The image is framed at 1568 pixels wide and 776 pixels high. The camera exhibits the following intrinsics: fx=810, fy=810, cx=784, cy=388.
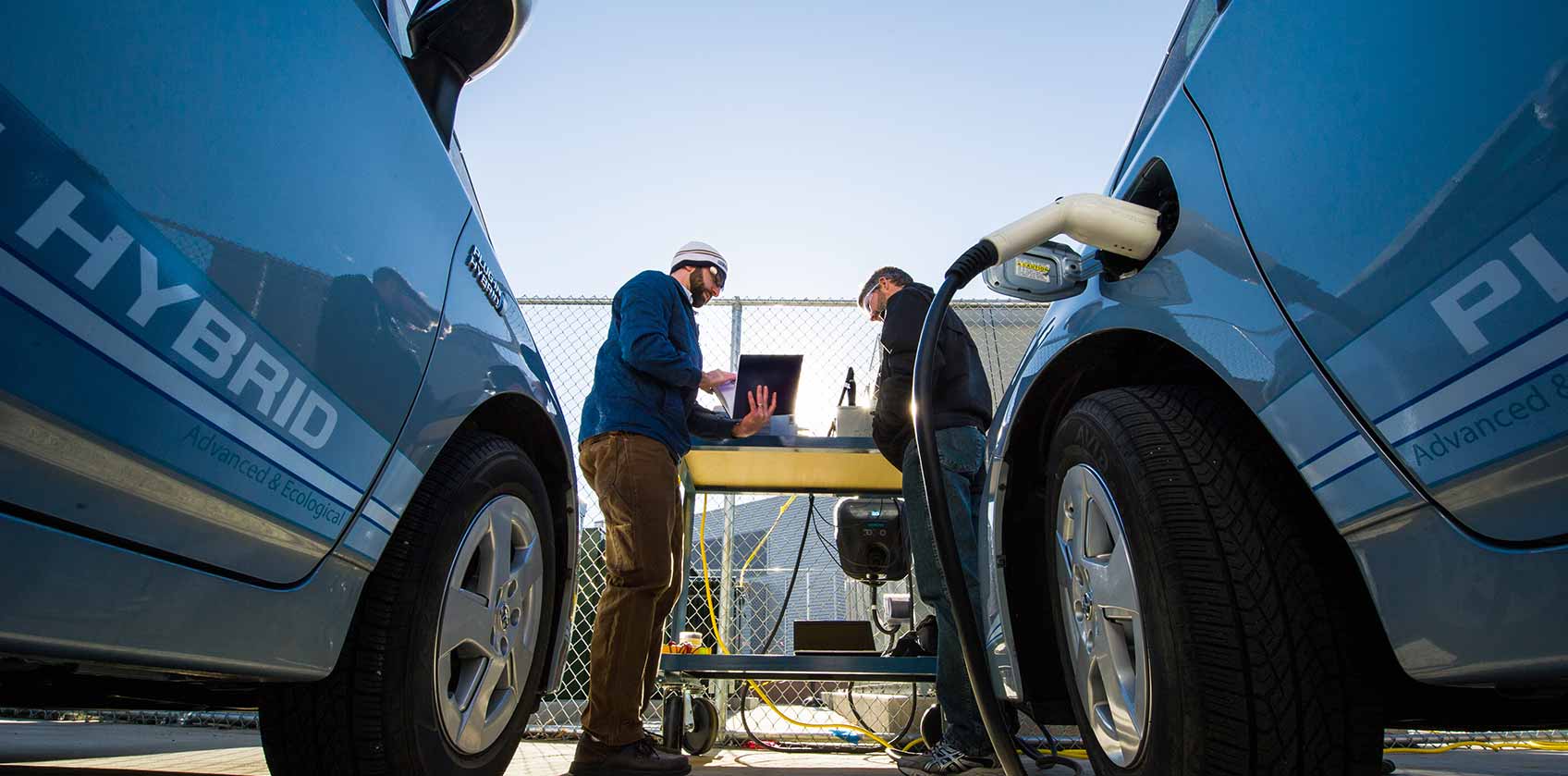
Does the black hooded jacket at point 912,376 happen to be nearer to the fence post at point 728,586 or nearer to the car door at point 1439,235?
the fence post at point 728,586

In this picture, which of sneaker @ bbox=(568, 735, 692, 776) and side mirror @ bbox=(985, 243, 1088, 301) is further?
sneaker @ bbox=(568, 735, 692, 776)

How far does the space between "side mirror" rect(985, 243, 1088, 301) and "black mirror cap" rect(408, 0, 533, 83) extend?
103cm

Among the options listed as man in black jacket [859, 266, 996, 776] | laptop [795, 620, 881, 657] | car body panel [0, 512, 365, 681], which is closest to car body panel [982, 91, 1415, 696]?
car body panel [0, 512, 365, 681]

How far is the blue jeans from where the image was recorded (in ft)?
8.43

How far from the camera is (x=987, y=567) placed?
1689 millimetres

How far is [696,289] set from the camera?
314cm

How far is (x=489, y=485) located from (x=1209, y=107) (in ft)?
4.46

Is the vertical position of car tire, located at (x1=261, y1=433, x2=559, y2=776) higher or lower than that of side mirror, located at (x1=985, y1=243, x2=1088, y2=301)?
lower

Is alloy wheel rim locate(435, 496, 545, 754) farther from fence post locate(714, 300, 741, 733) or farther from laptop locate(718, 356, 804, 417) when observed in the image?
fence post locate(714, 300, 741, 733)

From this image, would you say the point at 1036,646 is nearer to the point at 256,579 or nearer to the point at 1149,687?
the point at 1149,687

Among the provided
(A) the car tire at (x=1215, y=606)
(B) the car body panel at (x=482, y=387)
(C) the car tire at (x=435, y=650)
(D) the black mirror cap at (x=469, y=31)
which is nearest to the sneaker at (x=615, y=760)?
(B) the car body panel at (x=482, y=387)

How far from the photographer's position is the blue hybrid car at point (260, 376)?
691mm

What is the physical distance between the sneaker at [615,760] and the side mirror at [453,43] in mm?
1664

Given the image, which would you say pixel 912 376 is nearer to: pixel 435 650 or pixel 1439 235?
pixel 435 650
